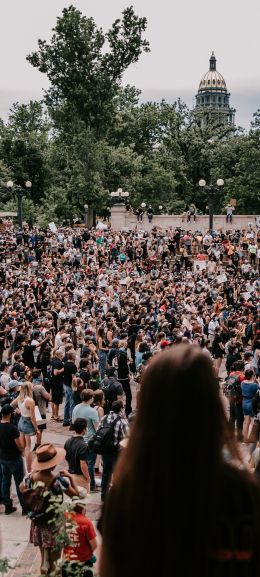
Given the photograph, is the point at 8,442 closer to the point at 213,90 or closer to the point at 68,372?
the point at 68,372

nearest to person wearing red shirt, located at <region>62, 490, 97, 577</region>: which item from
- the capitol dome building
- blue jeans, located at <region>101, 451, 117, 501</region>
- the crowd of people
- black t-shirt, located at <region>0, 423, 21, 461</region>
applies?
the crowd of people

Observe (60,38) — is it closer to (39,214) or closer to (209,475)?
(39,214)

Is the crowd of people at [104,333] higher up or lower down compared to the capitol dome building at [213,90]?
lower down

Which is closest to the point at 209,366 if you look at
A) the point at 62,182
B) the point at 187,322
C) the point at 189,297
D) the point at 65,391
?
the point at 65,391

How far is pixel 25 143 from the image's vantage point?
54750mm

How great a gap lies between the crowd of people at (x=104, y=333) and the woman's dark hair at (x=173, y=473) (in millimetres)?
15

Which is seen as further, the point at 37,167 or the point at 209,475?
the point at 37,167

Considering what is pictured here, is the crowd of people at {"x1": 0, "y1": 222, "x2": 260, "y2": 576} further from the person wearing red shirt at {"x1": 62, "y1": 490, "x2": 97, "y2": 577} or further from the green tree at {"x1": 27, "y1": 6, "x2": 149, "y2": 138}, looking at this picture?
the green tree at {"x1": 27, "y1": 6, "x2": 149, "y2": 138}

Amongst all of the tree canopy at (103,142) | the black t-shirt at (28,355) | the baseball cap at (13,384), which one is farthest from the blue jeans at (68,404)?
the tree canopy at (103,142)

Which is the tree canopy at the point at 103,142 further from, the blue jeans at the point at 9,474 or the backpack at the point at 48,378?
the blue jeans at the point at 9,474

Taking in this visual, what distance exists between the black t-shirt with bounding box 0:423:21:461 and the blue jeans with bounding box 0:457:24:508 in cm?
9

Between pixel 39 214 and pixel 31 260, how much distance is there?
2130 cm

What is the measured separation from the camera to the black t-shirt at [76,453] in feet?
24.5

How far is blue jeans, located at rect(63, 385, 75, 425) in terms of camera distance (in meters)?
12.1
